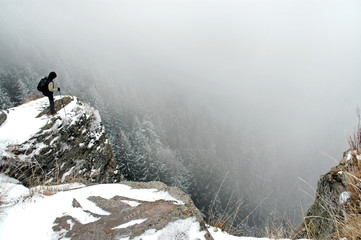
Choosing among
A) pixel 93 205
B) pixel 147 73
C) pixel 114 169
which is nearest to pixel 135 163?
pixel 114 169

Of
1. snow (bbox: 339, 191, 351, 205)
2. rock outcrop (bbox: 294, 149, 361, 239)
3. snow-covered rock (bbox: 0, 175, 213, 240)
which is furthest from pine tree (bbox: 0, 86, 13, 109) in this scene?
snow (bbox: 339, 191, 351, 205)

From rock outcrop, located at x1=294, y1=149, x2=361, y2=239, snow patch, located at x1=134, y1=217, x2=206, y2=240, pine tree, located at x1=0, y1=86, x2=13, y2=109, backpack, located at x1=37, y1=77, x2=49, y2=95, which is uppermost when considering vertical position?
pine tree, located at x1=0, y1=86, x2=13, y2=109

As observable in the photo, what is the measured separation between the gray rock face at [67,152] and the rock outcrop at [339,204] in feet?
24.4

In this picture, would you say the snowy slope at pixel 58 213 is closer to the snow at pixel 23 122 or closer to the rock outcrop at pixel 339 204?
the rock outcrop at pixel 339 204

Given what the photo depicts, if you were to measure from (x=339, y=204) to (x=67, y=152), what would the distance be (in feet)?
33.5

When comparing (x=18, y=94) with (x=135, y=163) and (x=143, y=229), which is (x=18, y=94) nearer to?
(x=135, y=163)

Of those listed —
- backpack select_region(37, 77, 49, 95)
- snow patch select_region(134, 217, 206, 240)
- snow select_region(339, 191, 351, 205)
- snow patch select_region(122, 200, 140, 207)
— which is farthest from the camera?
backpack select_region(37, 77, 49, 95)

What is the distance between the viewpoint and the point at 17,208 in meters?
2.73

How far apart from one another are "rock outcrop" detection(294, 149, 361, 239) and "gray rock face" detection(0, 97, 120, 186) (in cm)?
744

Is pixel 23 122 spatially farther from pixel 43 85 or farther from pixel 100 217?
pixel 100 217

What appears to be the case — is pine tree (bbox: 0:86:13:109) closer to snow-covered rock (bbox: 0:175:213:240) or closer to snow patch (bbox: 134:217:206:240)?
snow-covered rock (bbox: 0:175:213:240)

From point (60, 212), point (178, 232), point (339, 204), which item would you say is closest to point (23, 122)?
point (60, 212)

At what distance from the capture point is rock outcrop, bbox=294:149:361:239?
2.35 metres

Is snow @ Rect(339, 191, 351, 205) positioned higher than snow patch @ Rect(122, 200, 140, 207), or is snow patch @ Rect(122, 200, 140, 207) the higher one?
snow patch @ Rect(122, 200, 140, 207)
